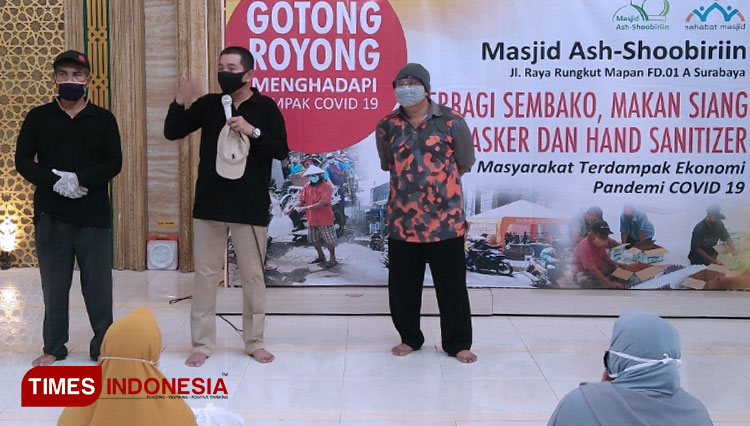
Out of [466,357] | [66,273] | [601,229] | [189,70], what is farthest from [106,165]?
[601,229]

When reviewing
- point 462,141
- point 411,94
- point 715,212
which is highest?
point 411,94

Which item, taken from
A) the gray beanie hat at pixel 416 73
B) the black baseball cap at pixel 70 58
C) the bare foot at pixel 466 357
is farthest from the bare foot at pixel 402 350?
the black baseball cap at pixel 70 58

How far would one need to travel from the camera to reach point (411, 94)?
15.0ft

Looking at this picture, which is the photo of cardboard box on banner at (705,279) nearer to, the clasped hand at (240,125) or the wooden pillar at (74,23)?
the clasped hand at (240,125)

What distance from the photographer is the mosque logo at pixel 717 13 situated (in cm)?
555

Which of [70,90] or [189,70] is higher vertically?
[189,70]

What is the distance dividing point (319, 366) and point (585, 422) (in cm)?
253

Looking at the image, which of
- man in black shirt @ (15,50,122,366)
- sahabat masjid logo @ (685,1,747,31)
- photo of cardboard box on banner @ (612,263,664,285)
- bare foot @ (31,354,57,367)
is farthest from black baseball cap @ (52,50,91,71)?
sahabat masjid logo @ (685,1,747,31)

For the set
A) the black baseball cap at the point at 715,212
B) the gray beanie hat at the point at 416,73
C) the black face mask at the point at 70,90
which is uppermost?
the gray beanie hat at the point at 416,73

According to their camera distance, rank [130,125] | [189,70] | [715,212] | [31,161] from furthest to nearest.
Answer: [130,125], [189,70], [715,212], [31,161]

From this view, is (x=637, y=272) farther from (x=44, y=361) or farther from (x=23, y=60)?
(x=23, y=60)

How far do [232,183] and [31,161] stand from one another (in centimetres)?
97

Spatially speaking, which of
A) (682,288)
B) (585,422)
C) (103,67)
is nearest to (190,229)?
(103,67)

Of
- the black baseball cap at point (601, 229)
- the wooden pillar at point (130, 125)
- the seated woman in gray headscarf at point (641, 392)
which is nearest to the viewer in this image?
the seated woman in gray headscarf at point (641, 392)
